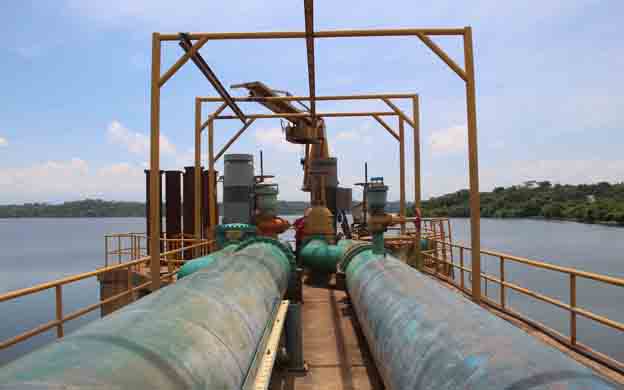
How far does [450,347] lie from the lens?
3012mm

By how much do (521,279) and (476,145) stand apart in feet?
90.7

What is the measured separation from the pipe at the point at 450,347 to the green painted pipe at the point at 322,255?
19.1ft

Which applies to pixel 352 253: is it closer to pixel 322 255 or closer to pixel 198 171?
pixel 322 255

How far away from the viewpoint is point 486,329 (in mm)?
3143

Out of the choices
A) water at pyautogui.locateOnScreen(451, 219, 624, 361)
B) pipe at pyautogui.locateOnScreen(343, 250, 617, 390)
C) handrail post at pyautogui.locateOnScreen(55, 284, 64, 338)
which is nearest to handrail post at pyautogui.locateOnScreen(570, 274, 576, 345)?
pipe at pyautogui.locateOnScreen(343, 250, 617, 390)

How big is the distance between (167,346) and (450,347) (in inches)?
71.9

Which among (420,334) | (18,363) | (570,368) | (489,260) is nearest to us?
(18,363)

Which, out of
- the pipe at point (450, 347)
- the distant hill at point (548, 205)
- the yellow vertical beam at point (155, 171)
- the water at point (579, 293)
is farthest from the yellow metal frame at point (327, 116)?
the distant hill at point (548, 205)

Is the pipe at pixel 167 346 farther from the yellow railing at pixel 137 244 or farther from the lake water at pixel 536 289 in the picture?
the lake water at pixel 536 289


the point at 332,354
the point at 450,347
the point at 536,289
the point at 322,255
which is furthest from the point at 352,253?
the point at 536,289

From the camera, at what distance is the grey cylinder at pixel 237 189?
13340 millimetres

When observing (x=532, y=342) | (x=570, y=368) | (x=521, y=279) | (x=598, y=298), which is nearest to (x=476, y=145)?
(x=532, y=342)

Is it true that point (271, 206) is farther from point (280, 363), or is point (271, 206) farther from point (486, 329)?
point (486, 329)

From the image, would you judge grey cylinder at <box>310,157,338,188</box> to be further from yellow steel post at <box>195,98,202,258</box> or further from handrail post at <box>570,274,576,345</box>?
handrail post at <box>570,274,576,345</box>
